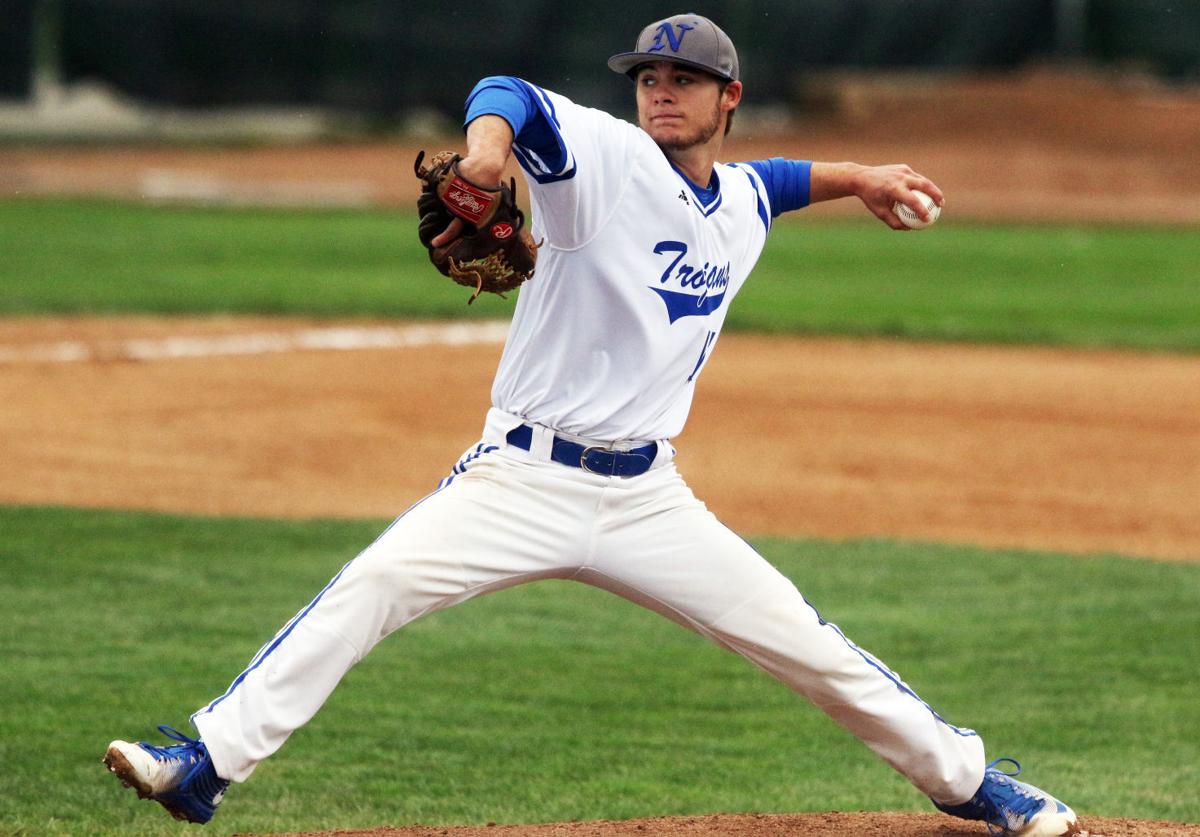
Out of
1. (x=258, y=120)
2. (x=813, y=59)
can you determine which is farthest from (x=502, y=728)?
(x=813, y=59)

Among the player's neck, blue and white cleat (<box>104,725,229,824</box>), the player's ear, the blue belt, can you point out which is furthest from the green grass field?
the player's ear

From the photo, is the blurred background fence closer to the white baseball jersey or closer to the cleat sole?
the white baseball jersey

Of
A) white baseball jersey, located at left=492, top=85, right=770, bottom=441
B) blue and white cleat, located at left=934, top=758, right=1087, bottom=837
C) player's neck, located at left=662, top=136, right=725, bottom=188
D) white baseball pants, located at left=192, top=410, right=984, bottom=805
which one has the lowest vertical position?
blue and white cleat, located at left=934, top=758, right=1087, bottom=837

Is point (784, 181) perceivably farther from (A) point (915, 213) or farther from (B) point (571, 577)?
(B) point (571, 577)

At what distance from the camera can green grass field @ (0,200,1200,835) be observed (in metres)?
5.03

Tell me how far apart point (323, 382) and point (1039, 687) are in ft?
21.5

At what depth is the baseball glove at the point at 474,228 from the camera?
346 cm

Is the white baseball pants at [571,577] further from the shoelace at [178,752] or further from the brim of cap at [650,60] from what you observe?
the brim of cap at [650,60]

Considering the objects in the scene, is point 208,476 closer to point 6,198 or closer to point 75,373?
point 75,373

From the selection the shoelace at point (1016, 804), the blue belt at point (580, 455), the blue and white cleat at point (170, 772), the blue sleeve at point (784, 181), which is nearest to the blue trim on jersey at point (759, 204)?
the blue sleeve at point (784, 181)

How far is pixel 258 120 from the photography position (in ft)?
98.6

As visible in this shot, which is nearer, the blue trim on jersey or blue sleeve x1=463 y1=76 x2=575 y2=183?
blue sleeve x1=463 y1=76 x2=575 y2=183

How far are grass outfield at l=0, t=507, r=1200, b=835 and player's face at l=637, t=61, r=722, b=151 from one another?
1.94 meters

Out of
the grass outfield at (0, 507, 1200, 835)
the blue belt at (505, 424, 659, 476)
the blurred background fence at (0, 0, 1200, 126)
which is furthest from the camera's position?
the blurred background fence at (0, 0, 1200, 126)
